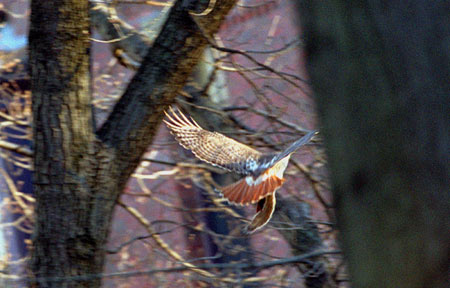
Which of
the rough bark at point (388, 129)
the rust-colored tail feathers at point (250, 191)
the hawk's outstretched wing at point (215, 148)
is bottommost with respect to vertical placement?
the hawk's outstretched wing at point (215, 148)

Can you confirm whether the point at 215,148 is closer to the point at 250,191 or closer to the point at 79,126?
Result: the point at 250,191

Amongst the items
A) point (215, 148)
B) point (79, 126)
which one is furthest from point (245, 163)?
point (79, 126)

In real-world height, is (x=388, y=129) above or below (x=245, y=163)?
above

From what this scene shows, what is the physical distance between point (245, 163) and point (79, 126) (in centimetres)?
114

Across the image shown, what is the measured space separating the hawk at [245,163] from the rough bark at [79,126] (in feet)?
1.92

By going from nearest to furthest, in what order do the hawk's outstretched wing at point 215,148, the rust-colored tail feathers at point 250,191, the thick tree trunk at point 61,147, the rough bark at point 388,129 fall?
the rough bark at point 388,129
the rust-colored tail feathers at point 250,191
the thick tree trunk at point 61,147
the hawk's outstretched wing at point 215,148

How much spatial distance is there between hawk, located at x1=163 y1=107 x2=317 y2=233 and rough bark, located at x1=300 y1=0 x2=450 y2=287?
2352 mm

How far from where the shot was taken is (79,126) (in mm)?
4176

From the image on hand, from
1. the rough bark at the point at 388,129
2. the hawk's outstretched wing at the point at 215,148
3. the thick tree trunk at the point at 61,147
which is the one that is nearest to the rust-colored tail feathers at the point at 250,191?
the hawk's outstretched wing at the point at 215,148

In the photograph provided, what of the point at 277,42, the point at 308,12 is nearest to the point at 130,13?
the point at 277,42

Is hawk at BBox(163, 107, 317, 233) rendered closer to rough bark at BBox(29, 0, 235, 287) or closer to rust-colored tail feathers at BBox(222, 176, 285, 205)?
rust-colored tail feathers at BBox(222, 176, 285, 205)

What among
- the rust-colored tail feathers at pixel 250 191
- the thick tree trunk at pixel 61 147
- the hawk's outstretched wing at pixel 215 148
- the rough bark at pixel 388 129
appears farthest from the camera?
the hawk's outstretched wing at pixel 215 148

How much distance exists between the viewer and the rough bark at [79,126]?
162 inches

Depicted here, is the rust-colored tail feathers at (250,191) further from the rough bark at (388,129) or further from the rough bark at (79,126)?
the rough bark at (388,129)
